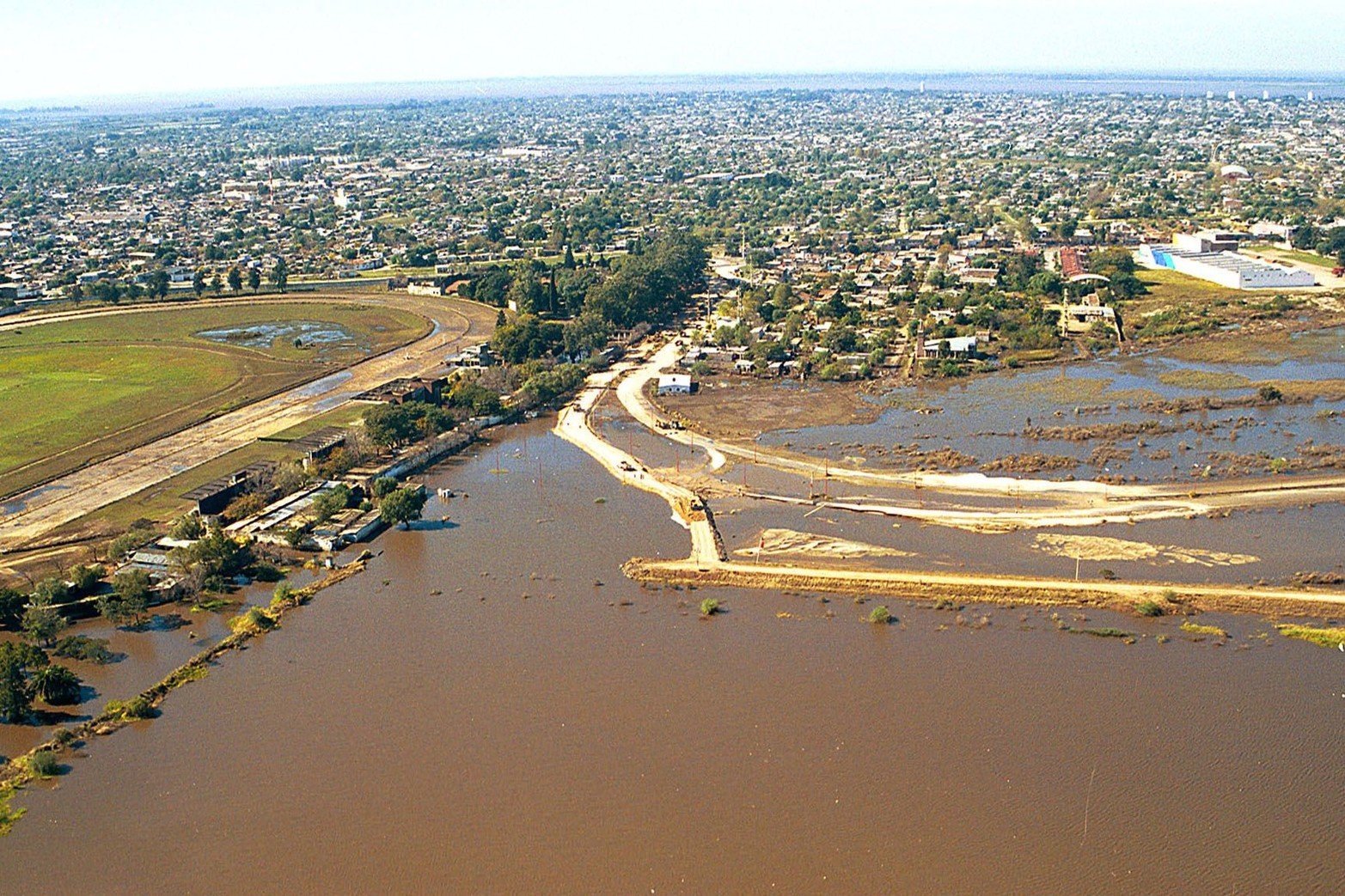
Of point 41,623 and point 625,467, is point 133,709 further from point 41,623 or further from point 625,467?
point 625,467

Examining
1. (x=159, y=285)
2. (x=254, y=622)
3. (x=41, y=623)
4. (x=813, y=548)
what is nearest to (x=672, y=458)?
(x=813, y=548)

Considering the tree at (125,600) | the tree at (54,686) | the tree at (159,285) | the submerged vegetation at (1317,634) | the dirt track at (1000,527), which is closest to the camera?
the tree at (54,686)

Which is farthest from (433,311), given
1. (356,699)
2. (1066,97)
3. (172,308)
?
(1066,97)

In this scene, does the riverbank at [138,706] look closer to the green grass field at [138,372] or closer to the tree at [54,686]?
the tree at [54,686]

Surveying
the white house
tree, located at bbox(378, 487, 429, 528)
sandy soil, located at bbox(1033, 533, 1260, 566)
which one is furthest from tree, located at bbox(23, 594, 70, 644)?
the white house

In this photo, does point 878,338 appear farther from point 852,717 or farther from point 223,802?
point 223,802

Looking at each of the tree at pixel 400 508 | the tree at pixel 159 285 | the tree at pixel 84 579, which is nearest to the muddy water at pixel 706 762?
the tree at pixel 400 508
